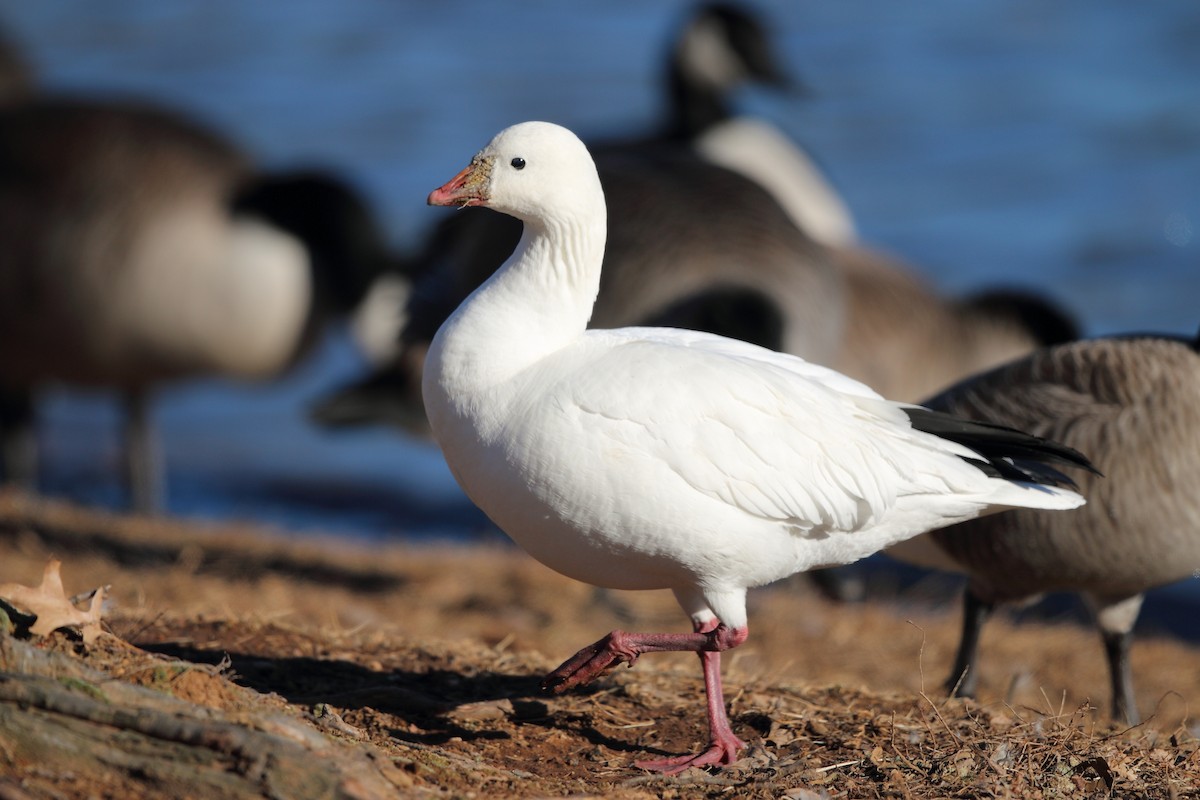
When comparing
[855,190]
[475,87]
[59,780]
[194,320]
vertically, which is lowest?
[59,780]

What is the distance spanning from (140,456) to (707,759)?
6738mm

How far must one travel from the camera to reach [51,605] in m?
3.18

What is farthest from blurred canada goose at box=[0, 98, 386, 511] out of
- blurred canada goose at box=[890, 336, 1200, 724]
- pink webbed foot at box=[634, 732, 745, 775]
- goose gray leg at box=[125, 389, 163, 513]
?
pink webbed foot at box=[634, 732, 745, 775]

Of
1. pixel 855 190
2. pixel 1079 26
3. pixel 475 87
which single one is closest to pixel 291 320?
pixel 855 190

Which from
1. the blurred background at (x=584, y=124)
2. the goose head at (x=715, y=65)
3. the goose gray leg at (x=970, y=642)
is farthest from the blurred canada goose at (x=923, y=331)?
the goose gray leg at (x=970, y=642)

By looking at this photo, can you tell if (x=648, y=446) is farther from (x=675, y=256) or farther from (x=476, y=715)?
(x=675, y=256)

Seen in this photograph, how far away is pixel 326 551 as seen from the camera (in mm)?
7809

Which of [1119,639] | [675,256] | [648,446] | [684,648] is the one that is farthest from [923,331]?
[648,446]

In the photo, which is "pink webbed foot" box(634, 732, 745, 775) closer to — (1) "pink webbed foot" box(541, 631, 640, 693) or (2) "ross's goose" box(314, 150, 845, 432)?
(1) "pink webbed foot" box(541, 631, 640, 693)

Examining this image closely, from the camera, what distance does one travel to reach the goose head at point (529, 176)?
3.51 meters

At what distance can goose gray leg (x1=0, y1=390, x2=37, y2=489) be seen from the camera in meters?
Answer: 9.58

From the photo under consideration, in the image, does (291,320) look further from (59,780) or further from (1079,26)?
(1079,26)

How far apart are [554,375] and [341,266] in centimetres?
617

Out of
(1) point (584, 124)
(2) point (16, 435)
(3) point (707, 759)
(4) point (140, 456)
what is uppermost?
(1) point (584, 124)
